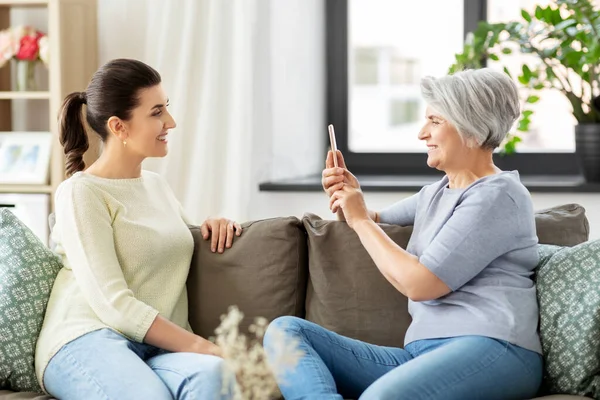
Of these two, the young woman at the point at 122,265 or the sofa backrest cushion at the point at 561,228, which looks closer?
the young woman at the point at 122,265

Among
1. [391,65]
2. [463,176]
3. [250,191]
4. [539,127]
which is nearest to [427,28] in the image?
[391,65]

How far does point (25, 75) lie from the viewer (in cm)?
348

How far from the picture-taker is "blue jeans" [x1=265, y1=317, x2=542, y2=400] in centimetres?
186

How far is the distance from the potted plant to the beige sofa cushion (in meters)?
1.08

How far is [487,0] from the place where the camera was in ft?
11.7

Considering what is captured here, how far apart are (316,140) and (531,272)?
174 centimetres

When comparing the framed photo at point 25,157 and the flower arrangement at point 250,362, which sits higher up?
the framed photo at point 25,157

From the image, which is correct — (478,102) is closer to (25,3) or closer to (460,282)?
(460,282)

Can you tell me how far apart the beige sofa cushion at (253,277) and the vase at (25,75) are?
148 centimetres

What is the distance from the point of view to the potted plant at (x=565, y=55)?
2.97m

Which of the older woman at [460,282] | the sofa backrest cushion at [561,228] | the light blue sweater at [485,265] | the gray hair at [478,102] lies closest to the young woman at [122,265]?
the older woman at [460,282]

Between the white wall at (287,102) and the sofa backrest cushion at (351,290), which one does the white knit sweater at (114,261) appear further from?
the white wall at (287,102)

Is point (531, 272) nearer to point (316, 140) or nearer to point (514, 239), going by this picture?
point (514, 239)

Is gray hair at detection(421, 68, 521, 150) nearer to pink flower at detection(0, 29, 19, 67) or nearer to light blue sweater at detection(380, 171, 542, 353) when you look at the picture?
light blue sweater at detection(380, 171, 542, 353)
